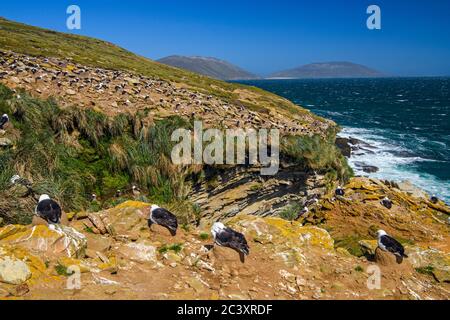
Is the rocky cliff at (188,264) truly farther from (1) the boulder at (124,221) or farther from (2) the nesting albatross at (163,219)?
(2) the nesting albatross at (163,219)

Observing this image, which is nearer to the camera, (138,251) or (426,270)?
(138,251)

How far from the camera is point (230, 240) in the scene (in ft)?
32.4

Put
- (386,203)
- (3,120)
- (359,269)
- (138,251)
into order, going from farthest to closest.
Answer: (386,203) → (3,120) → (359,269) → (138,251)

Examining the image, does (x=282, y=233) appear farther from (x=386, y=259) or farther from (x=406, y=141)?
(x=406, y=141)

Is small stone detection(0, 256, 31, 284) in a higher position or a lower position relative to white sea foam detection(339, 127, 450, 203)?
higher

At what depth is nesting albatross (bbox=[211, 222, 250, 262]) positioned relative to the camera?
32.5ft

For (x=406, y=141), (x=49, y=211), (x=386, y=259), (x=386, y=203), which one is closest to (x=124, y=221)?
(x=49, y=211)

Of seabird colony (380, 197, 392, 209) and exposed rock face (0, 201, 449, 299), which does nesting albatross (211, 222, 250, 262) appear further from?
seabird colony (380, 197, 392, 209)

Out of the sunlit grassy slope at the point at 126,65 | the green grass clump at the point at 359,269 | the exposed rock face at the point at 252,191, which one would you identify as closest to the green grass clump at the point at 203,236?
the green grass clump at the point at 359,269

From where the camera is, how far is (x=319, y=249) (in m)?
11.6

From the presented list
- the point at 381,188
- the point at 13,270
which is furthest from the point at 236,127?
the point at 13,270

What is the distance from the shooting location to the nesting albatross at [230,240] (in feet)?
32.5

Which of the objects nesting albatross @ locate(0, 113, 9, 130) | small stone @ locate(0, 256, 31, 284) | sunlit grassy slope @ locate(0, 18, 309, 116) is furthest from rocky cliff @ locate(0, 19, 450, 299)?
sunlit grassy slope @ locate(0, 18, 309, 116)

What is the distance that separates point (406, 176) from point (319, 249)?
32820mm
